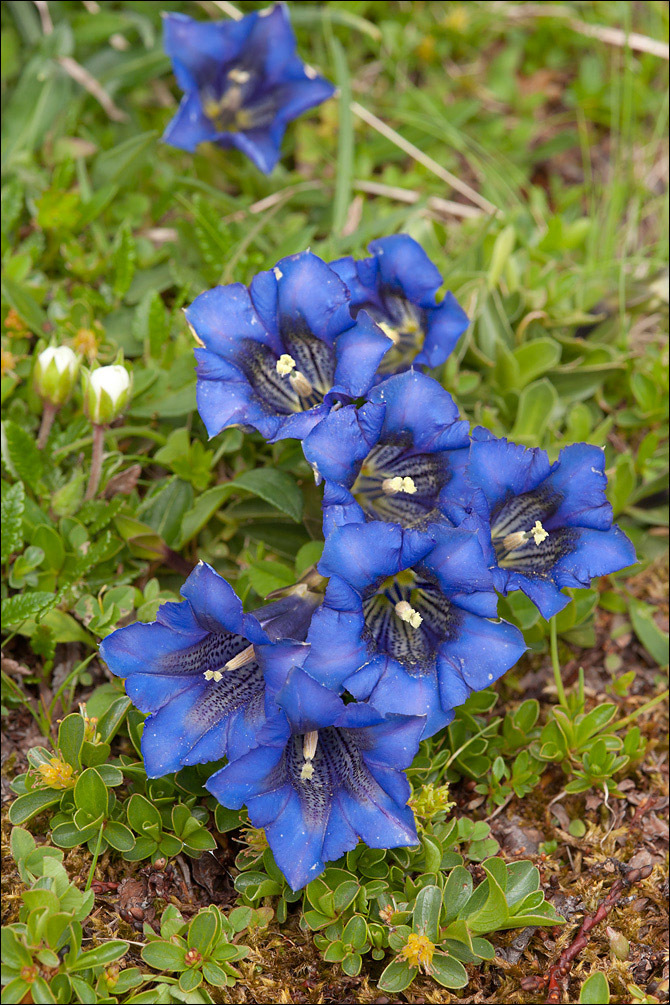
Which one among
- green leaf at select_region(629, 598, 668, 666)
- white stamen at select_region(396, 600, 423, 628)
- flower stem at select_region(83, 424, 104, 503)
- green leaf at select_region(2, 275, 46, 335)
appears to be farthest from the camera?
green leaf at select_region(2, 275, 46, 335)

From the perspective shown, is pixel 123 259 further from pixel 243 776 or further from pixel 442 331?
pixel 243 776

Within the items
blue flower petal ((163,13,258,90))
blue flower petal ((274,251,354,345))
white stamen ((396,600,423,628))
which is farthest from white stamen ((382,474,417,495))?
blue flower petal ((163,13,258,90))

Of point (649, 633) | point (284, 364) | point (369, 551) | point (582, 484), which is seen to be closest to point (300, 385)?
point (284, 364)

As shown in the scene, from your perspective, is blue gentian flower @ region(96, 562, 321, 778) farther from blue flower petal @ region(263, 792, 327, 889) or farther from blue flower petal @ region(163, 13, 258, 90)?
blue flower petal @ region(163, 13, 258, 90)

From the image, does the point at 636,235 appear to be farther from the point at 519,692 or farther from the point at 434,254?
the point at 519,692

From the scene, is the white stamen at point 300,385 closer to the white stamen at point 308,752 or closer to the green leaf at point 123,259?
the white stamen at point 308,752

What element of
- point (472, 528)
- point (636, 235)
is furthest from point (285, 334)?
point (636, 235)

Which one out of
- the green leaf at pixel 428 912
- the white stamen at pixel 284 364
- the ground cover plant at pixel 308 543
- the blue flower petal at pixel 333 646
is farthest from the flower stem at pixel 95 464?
the green leaf at pixel 428 912
